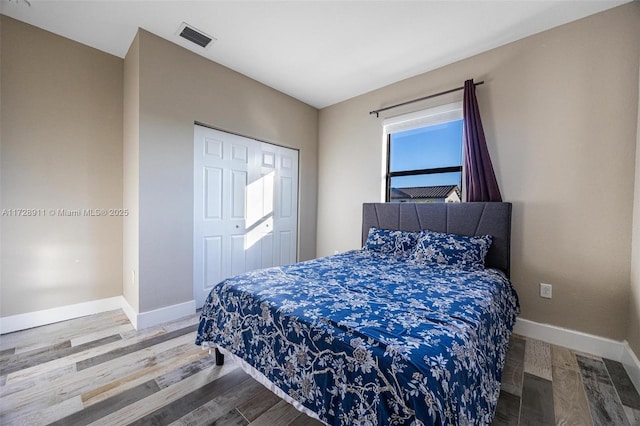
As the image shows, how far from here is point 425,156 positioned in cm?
314

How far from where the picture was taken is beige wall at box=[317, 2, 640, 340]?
6.49 ft

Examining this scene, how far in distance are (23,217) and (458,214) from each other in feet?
13.3

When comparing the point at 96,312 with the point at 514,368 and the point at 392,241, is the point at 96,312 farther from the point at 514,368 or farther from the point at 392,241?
the point at 514,368

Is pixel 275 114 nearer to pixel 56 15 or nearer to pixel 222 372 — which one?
pixel 56 15

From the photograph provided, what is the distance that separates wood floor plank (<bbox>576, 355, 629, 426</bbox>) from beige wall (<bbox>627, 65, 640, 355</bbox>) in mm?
273

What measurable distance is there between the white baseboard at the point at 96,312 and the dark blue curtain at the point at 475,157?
313 cm

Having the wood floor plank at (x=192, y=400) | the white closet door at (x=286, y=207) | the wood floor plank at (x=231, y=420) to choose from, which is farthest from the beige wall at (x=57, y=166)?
the wood floor plank at (x=231, y=420)

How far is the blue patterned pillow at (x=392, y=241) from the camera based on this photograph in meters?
2.74

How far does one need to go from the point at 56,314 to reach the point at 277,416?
98.8 inches

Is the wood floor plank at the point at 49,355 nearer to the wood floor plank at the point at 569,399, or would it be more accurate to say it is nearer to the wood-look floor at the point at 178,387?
the wood-look floor at the point at 178,387

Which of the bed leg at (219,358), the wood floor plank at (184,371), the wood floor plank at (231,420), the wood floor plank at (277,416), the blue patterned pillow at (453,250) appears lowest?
the wood floor plank at (277,416)

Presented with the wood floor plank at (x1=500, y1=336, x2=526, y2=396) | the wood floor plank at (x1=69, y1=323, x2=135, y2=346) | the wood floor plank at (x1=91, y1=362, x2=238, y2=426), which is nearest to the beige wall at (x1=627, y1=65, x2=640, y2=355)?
the wood floor plank at (x1=500, y1=336, x2=526, y2=396)

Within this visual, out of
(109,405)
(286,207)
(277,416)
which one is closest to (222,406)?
(277,416)

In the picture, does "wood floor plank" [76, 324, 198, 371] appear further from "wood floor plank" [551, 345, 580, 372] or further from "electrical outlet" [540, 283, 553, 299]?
"electrical outlet" [540, 283, 553, 299]
